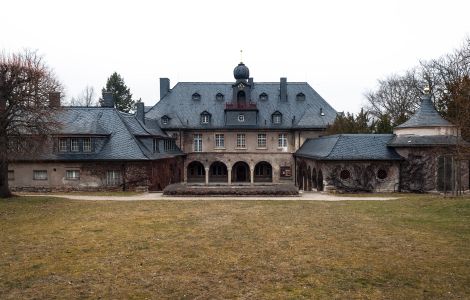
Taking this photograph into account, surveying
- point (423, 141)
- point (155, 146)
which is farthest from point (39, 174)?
point (423, 141)

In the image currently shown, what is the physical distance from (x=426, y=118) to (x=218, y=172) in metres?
21.5

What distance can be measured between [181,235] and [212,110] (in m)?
29.1

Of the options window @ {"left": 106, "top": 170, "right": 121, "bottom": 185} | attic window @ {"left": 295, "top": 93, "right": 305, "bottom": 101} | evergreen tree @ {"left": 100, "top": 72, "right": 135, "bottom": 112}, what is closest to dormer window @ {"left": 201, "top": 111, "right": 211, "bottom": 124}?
attic window @ {"left": 295, "top": 93, "right": 305, "bottom": 101}

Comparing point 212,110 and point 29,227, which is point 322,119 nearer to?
point 212,110

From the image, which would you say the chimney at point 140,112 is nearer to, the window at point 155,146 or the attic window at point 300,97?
the window at point 155,146

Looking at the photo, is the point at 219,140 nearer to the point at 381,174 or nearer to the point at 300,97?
the point at 300,97

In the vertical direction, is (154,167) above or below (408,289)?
above

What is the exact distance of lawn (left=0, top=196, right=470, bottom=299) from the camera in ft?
27.5

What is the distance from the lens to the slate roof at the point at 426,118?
26984 millimetres

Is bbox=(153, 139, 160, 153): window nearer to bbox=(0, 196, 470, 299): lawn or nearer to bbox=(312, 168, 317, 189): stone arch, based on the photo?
bbox=(312, 168, 317, 189): stone arch

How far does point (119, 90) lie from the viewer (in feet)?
209

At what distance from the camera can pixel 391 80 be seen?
4844 cm

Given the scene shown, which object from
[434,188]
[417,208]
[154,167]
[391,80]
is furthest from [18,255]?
[391,80]

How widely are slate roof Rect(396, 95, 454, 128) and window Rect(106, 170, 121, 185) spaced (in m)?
19.9
